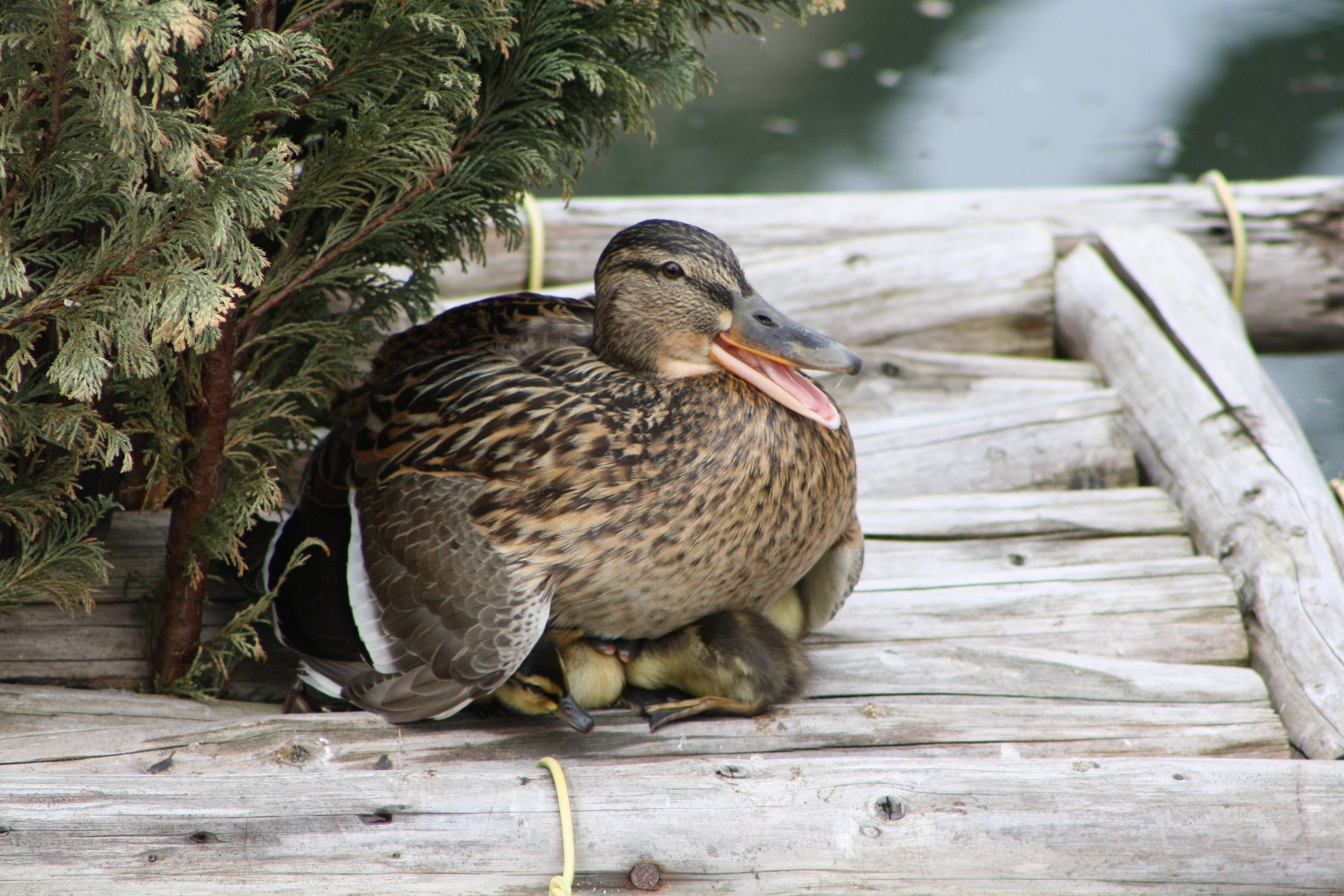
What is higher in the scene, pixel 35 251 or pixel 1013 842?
pixel 35 251

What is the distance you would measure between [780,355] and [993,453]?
1539mm

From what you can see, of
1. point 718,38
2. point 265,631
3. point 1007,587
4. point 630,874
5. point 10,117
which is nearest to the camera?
point 10,117

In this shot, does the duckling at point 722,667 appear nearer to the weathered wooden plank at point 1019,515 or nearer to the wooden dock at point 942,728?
the wooden dock at point 942,728

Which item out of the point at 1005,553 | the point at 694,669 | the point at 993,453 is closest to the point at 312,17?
the point at 694,669

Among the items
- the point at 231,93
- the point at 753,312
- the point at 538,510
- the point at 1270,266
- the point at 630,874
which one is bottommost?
the point at 1270,266

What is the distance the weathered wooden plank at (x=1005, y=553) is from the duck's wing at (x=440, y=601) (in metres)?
1.30

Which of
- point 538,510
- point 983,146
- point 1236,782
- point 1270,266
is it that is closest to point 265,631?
point 538,510

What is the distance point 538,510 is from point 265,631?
102 cm

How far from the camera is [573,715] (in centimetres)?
226

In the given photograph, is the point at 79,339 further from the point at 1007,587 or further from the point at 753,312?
the point at 1007,587

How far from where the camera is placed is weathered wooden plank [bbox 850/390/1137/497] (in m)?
3.58

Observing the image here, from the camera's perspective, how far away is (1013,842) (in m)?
2.16

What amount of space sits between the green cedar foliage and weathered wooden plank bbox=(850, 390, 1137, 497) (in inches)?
54.5

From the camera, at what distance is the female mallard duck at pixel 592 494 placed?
2.23 metres
